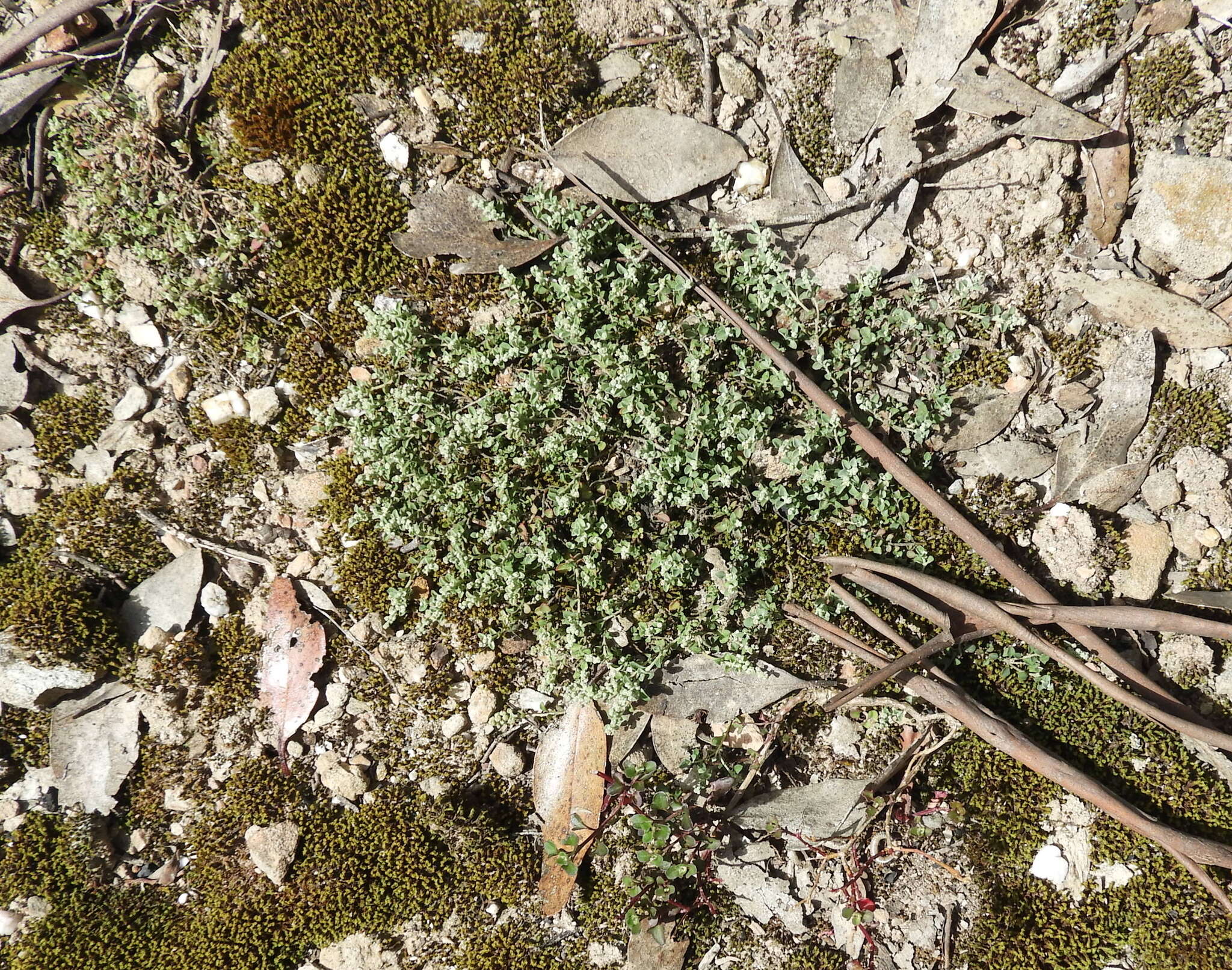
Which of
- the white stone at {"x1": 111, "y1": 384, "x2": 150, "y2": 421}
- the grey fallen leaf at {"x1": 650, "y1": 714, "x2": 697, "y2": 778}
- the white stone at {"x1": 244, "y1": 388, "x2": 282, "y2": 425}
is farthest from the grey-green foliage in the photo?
the white stone at {"x1": 111, "y1": 384, "x2": 150, "y2": 421}

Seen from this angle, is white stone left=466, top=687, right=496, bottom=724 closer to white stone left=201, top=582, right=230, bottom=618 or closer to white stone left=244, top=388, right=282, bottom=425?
white stone left=201, top=582, right=230, bottom=618

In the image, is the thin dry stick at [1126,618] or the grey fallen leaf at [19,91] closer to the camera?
the thin dry stick at [1126,618]

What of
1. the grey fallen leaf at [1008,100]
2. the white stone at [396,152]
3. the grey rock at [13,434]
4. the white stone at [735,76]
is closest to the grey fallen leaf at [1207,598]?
the grey fallen leaf at [1008,100]

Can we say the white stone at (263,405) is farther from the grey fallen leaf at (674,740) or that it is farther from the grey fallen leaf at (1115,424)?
the grey fallen leaf at (1115,424)

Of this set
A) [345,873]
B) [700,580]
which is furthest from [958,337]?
[345,873]

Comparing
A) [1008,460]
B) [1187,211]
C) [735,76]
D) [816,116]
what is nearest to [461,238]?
[735,76]

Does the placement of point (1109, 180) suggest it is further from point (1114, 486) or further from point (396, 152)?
point (396, 152)
